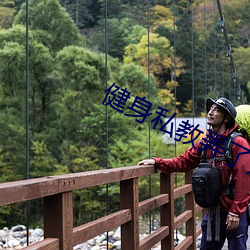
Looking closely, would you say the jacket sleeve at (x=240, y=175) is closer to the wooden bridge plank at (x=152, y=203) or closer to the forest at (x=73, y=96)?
the wooden bridge plank at (x=152, y=203)

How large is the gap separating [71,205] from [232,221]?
2.21 feet

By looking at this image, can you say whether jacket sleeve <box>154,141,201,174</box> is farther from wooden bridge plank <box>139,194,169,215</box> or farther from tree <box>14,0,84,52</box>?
tree <box>14,0,84,52</box>

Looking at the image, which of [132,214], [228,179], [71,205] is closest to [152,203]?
[132,214]

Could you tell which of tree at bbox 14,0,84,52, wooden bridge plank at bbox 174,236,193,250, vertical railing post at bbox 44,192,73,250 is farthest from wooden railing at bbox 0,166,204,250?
tree at bbox 14,0,84,52

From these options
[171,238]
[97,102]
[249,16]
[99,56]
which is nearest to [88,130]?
[97,102]

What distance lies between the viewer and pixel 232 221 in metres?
1.94

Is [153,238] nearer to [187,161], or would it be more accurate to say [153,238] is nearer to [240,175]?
[187,161]

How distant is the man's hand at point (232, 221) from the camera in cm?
194

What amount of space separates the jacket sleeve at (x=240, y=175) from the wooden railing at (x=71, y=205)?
0.32 metres

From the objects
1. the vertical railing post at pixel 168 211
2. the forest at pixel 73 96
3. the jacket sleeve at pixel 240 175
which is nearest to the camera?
the jacket sleeve at pixel 240 175

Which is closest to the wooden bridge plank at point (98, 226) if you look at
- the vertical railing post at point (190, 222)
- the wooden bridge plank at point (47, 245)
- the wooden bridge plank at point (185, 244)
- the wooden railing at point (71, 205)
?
the wooden railing at point (71, 205)

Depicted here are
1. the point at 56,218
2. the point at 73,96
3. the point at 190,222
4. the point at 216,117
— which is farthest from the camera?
the point at 73,96

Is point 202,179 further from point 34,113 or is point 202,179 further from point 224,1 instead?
point 224,1

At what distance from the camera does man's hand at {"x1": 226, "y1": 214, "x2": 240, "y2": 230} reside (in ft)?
6.35
